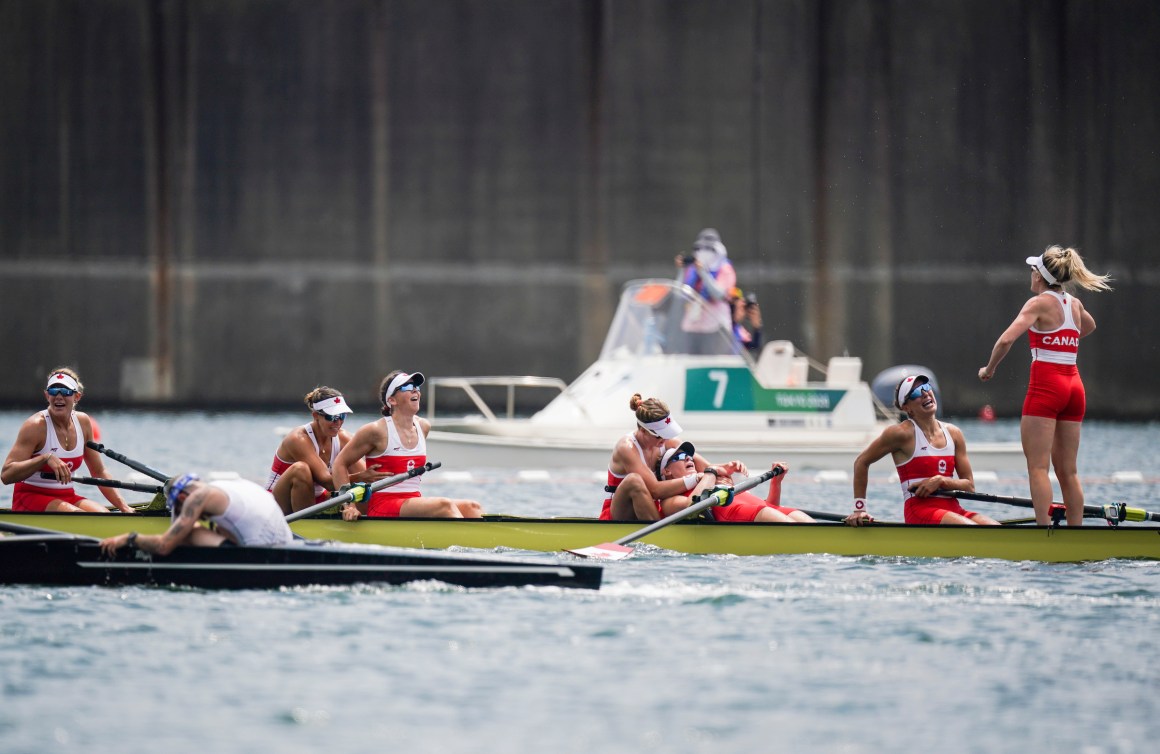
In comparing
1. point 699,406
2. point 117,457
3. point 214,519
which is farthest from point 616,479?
point 699,406

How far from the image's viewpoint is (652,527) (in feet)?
31.6

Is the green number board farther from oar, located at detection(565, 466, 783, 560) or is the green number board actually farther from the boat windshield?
oar, located at detection(565, 466, 783, 560)

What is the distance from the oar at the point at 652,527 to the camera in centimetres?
951

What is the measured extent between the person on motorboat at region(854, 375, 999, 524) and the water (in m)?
0.39

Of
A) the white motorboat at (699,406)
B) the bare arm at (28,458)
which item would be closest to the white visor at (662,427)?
the bare arm at (28,458)

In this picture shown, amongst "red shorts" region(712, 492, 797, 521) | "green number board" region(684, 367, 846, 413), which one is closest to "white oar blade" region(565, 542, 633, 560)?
"red shorts" region(712, 492, 797, 521)

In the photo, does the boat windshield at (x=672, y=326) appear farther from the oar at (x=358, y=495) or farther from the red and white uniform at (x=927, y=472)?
the oar at (x=358, y=495)

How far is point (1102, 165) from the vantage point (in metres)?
26.8

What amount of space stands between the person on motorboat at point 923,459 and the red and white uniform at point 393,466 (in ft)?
8.91

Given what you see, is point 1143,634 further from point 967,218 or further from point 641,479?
point 967,218

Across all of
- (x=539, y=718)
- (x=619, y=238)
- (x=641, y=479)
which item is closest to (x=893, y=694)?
(x=539, y=718)

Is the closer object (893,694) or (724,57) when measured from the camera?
(893,694)

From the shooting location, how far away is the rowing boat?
A: 9617 millimetres

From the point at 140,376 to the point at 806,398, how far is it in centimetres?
A: 1372
